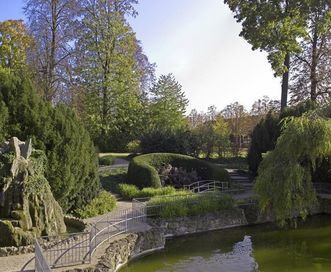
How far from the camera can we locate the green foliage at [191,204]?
1964 cm

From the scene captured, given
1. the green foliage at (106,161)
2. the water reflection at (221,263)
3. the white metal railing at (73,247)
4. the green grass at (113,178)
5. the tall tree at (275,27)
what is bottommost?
the water reflection at (221,263)

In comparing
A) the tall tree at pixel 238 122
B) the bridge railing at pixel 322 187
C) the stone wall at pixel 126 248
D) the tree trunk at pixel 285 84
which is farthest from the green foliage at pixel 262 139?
the tall tree at pixel 238 122

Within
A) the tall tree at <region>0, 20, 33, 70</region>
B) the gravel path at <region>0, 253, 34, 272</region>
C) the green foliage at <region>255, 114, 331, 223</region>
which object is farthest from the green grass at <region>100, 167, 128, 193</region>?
the tall tree at <region>0, 20, 33, 70</region>

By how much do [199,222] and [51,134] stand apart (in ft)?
25.6

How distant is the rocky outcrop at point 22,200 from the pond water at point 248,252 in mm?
3190

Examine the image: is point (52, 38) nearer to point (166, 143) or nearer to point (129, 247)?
point (166, 143)

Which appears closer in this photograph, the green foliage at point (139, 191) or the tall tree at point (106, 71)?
the green foliage at point (139, 191)

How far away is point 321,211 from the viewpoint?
966 inches

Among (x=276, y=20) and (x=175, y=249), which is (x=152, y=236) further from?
(x=276, y=20)

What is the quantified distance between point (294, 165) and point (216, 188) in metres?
10.4

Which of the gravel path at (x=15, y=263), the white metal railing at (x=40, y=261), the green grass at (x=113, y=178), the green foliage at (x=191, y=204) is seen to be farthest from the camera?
the green grass at (x=113, y=178)

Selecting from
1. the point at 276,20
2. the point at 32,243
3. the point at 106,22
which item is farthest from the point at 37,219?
Result: the point at 106,22

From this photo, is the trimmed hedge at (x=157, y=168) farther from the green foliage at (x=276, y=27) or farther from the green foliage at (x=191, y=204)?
the green foliage at (x=276, y=27)

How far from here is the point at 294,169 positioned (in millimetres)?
15180
